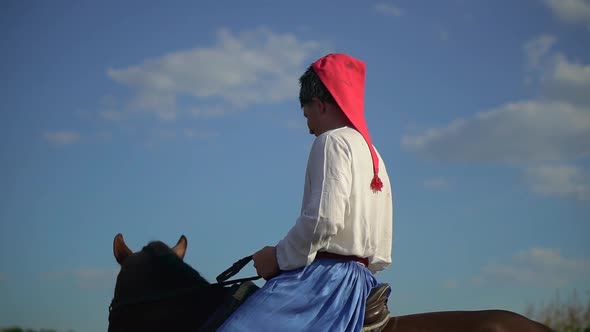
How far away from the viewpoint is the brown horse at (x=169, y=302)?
161 inches

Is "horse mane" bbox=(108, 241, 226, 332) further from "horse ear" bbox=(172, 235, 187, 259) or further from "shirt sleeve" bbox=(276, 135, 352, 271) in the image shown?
"shirt sleeve" bbox=(276, 135, 352, 271)

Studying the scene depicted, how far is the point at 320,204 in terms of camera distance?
149 inches

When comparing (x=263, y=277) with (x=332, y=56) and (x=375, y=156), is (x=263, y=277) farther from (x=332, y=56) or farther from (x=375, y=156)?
(x=332, y=56)

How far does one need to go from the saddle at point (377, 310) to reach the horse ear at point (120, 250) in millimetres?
1624

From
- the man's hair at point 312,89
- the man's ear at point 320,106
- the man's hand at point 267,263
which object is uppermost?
the man's hair at point 312,89

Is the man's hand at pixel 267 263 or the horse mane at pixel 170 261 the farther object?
the horse mane at pixel 170 261

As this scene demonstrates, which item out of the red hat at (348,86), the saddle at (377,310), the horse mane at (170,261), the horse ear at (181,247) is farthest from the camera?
the horse ear at (181,247)

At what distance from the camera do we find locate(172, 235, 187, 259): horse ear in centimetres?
476

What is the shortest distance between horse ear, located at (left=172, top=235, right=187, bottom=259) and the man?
34.0 inches

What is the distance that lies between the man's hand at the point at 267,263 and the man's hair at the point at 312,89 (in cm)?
98

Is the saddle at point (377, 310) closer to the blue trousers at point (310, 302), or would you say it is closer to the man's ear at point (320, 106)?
the blue trousers at point (310, 302)

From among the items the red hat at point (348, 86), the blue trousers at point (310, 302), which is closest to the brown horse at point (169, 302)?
the blue trousers at point (310, 302)

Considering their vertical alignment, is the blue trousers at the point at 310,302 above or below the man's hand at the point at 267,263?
below

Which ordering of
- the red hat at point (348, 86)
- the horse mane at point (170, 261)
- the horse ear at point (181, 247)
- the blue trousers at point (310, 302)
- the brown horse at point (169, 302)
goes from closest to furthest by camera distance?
the blue trousers at point (310, 302) < the brown horse at point (169, 302) < the red hat at point (348, 86) < the horse mane at point (170, 261) < the horse ear at point (181, 247)
